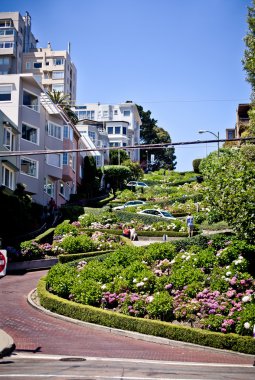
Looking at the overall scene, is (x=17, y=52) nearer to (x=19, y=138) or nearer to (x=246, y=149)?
(x=19, y=138)

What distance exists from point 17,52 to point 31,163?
64167 mm

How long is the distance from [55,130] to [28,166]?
23.4ft

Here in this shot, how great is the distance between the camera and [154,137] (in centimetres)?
12381

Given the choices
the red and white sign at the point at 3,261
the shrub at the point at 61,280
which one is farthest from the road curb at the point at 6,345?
the shrub at the point at 61,280

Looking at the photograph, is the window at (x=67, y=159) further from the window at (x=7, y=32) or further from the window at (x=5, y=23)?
the window at (x=5, y=23)

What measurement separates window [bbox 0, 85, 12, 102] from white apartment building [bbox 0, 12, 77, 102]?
61339 millimetres

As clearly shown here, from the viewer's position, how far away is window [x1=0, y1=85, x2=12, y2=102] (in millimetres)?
41875

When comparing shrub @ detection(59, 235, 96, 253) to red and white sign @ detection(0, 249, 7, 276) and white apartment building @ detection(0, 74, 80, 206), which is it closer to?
white apartment building @ detection(0, 74, 80, 206)

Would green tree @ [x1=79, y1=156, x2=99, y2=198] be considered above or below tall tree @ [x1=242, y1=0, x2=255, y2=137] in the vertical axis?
below

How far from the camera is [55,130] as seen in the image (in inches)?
1973

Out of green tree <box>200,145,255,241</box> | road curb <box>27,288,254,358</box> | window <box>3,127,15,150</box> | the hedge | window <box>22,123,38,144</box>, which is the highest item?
window <box>22,123,38,144</box>

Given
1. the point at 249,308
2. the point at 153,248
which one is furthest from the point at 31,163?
the point at 249,308

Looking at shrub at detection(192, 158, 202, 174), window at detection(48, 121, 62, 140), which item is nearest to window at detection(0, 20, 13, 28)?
shrub at detection(192, 158, 202, 174)

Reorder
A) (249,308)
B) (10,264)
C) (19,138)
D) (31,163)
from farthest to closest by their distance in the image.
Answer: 1. (31,163)
2. (19,138)
3. (10,264)
4. (249,308)
